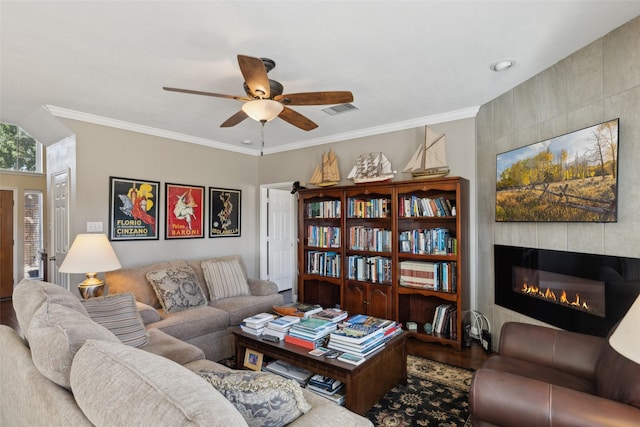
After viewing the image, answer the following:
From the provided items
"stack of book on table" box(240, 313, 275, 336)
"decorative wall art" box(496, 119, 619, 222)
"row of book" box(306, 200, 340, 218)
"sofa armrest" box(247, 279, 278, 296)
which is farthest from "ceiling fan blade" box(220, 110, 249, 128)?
"decorative wall art" box(496, 119, 619, 222)

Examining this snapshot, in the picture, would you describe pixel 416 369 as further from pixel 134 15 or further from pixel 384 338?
pixel 134 15

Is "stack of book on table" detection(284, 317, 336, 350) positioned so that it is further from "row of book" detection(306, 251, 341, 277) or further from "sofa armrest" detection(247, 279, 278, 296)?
"row of book" detection(306, 251, 341, 277)

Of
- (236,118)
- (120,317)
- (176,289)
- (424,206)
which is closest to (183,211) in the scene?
(176,289)

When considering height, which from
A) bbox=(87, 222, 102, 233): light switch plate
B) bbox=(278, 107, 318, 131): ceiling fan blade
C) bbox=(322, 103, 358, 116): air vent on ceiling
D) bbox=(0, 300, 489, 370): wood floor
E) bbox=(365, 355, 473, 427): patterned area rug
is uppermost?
bbox=(322, 103, 358, 116): air vent on ceiling

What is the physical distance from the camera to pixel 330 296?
15.1ft

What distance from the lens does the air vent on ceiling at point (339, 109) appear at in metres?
3.30

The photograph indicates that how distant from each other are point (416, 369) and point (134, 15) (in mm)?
3284

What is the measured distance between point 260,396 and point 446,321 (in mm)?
2840

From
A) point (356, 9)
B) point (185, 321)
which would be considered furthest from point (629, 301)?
point (185, 321)

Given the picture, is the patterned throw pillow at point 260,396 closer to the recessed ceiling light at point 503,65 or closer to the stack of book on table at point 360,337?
the stack of book on table at point 360,337

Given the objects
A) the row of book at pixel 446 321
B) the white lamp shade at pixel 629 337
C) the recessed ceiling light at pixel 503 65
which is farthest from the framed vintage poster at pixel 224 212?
the white lamp shade at pixel 629 337

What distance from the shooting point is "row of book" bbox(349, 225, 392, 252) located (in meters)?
3.80

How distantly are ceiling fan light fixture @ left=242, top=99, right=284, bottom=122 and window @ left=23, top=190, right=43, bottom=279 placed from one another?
6217mm

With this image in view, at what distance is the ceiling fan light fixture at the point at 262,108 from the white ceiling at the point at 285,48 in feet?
1.22
